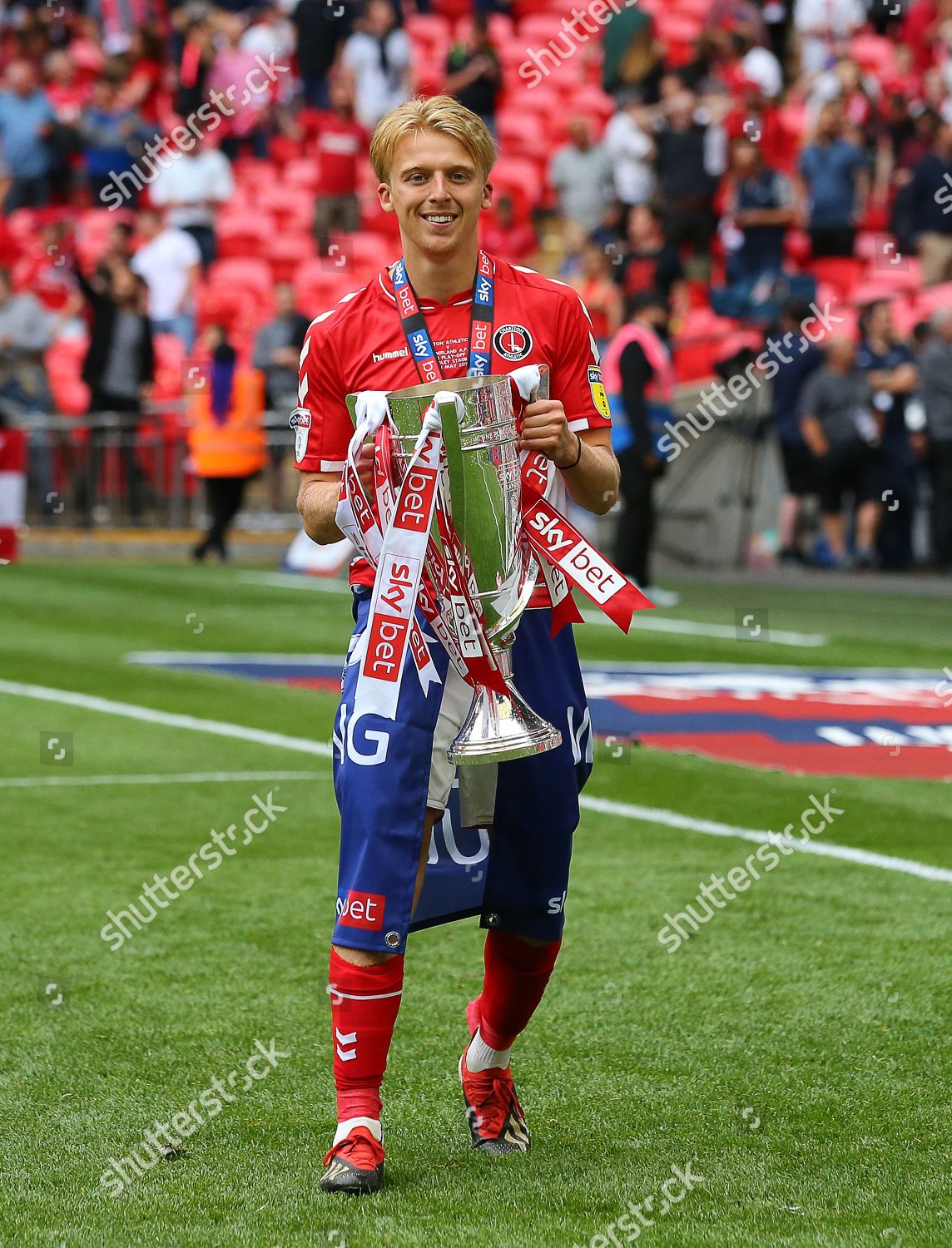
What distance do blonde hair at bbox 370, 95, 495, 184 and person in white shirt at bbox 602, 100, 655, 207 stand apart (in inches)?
693

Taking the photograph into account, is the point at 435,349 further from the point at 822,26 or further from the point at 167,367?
the point at 822,26

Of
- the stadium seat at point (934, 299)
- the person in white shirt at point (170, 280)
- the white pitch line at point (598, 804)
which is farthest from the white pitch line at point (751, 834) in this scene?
the person in white shirt at point (170, 280)

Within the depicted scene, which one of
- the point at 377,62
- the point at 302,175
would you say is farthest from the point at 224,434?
the point at 302,175

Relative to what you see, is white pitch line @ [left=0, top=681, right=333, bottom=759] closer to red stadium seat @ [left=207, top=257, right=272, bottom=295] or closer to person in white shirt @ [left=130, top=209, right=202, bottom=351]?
person in white shirt @ [left=130, top=209, right=202, bottom=351]

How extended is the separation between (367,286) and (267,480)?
16931 mm

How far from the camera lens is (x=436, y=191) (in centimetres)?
404

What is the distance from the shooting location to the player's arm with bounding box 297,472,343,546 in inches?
163

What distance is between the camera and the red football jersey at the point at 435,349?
412cm

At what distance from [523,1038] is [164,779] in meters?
4.01

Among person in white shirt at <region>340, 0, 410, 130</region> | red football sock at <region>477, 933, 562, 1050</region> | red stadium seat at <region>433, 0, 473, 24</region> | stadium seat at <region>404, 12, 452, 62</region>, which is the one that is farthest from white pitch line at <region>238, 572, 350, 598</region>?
red football sock at <region>477, 933, 562, 1050</region>

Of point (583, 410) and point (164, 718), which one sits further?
point (164, 718)

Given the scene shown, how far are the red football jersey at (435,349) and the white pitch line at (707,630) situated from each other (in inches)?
358

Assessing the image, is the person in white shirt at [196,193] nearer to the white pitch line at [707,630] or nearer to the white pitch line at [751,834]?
the white pitch line at [707,630]

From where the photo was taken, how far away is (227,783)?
344 inches
